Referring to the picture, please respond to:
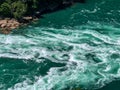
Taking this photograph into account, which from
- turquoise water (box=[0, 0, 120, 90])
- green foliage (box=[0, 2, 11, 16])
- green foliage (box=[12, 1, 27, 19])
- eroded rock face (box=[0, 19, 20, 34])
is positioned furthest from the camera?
green foliage (box=[0, 2, 11, 16])

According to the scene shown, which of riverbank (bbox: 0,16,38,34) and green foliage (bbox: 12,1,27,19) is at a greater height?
green foliage (bbox: 12,1,27,19)

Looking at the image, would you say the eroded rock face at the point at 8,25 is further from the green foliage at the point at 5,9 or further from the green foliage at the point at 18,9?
the green foliage at the point at 5,9

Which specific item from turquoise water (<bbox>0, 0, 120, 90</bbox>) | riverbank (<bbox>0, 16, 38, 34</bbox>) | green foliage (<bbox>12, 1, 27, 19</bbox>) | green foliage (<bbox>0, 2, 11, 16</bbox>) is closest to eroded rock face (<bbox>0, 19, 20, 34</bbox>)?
riverbank (<bbox>0, 16, 38, 34</bbox>)

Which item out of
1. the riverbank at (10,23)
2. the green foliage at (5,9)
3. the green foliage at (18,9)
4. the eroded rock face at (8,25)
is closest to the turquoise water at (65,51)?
the riverbank at (10,23)

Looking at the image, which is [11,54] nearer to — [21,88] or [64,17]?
[21,88]

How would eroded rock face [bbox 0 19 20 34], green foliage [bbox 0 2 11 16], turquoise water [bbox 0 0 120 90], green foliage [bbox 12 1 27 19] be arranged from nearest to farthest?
1. turquoise water [bbox 0 0 120 90]
2. eroded rock face [bbox 0 19 20 34]
3. green foliage [bbox 12 1 27 19]
4. green foliage [bbox 0 2 11 16]

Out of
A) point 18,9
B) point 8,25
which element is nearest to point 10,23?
point 8,25

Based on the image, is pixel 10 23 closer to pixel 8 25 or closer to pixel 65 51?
pixel 8 25

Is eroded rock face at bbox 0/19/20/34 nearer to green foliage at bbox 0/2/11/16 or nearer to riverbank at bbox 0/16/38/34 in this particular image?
riverbank at bbox 0/16/38/34
